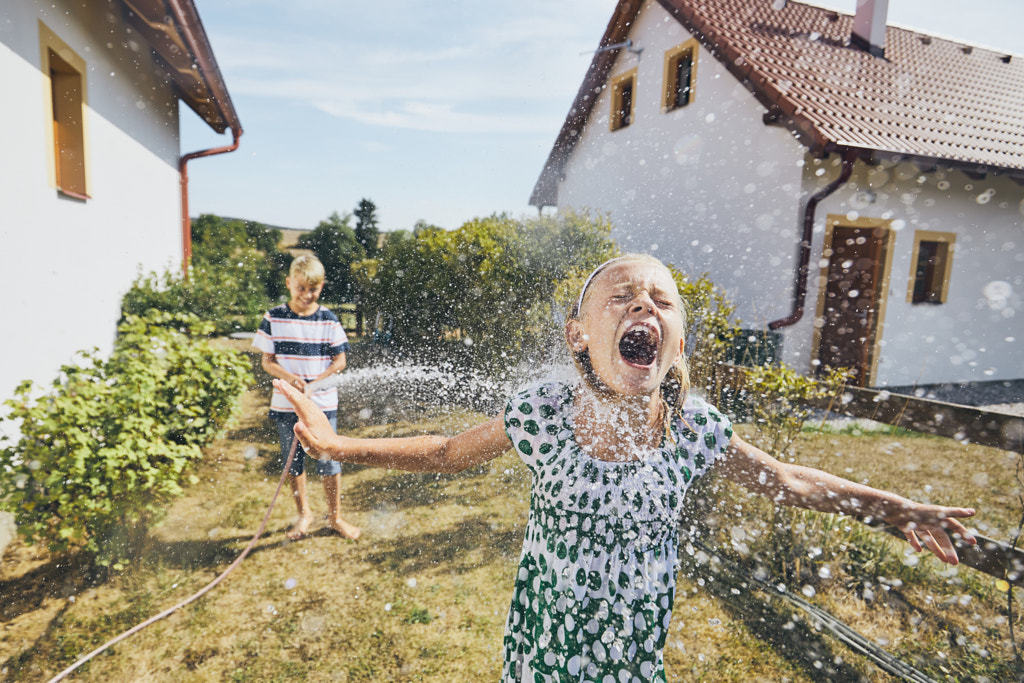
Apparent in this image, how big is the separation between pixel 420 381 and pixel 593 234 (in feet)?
11.6

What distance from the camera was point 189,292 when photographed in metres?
6.61

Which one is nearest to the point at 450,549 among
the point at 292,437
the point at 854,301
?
the point at 292,437

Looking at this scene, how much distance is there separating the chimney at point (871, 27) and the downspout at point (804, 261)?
201 inches

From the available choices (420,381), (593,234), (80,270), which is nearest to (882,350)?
(593,234)

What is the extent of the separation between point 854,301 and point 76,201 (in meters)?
9.60

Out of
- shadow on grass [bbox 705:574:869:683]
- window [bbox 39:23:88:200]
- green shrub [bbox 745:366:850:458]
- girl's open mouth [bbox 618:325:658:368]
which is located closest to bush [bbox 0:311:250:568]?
girl's open mouth [bbox 618:325:658:368]

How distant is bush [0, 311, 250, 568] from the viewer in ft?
8.25

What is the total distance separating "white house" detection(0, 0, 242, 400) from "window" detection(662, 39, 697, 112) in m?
6.84

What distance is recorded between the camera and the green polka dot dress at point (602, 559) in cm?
132

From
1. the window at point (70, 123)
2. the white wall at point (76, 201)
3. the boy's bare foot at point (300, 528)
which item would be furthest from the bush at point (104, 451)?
the window at point (70, 123)

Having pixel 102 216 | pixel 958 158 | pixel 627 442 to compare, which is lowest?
pixel 627 442

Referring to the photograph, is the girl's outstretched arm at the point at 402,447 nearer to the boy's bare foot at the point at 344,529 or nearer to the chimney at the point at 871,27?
the boy's bare foot at the point at 344,529

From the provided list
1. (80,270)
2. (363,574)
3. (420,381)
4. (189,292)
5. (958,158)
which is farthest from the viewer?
(420,381)

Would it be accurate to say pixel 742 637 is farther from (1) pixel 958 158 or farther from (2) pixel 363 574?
(1) pixel 958 158
